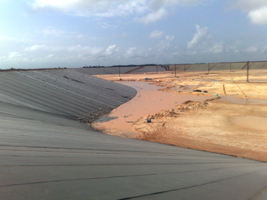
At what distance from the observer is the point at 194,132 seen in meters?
12.8

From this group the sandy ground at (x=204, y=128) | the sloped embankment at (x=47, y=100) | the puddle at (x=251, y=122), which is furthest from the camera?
the puddle at (x=251, y=122)

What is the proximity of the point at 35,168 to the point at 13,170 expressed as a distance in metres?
0.30

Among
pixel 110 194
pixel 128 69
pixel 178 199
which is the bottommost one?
pixel 178 199

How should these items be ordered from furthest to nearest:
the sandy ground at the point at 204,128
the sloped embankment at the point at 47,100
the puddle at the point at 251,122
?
the puddle at the point at 251,122
the sloped embankment at the point at 47,100
the sandy ground at the point at 204,128

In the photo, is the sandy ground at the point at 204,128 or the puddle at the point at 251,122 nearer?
the sandy ground at the point at 204,128

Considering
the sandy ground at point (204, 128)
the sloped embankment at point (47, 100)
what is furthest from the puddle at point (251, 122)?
the sloped embankment at point (47, 100)

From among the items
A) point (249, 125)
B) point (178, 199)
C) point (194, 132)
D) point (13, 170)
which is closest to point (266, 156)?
point (194, 132)

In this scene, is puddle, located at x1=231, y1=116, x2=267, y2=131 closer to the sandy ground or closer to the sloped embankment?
the sandy ground

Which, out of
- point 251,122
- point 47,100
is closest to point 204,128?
point 251,122

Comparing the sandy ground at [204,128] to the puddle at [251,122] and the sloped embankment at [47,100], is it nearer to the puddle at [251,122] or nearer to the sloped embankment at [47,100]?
the puddle at [251,122]

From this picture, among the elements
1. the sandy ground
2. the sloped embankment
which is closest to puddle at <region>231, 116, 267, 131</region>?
the sandy ground

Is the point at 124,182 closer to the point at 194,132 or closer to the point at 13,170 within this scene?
the point at 13,170

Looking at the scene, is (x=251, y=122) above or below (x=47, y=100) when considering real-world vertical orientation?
below

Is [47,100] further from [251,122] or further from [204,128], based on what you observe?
[251,122]
